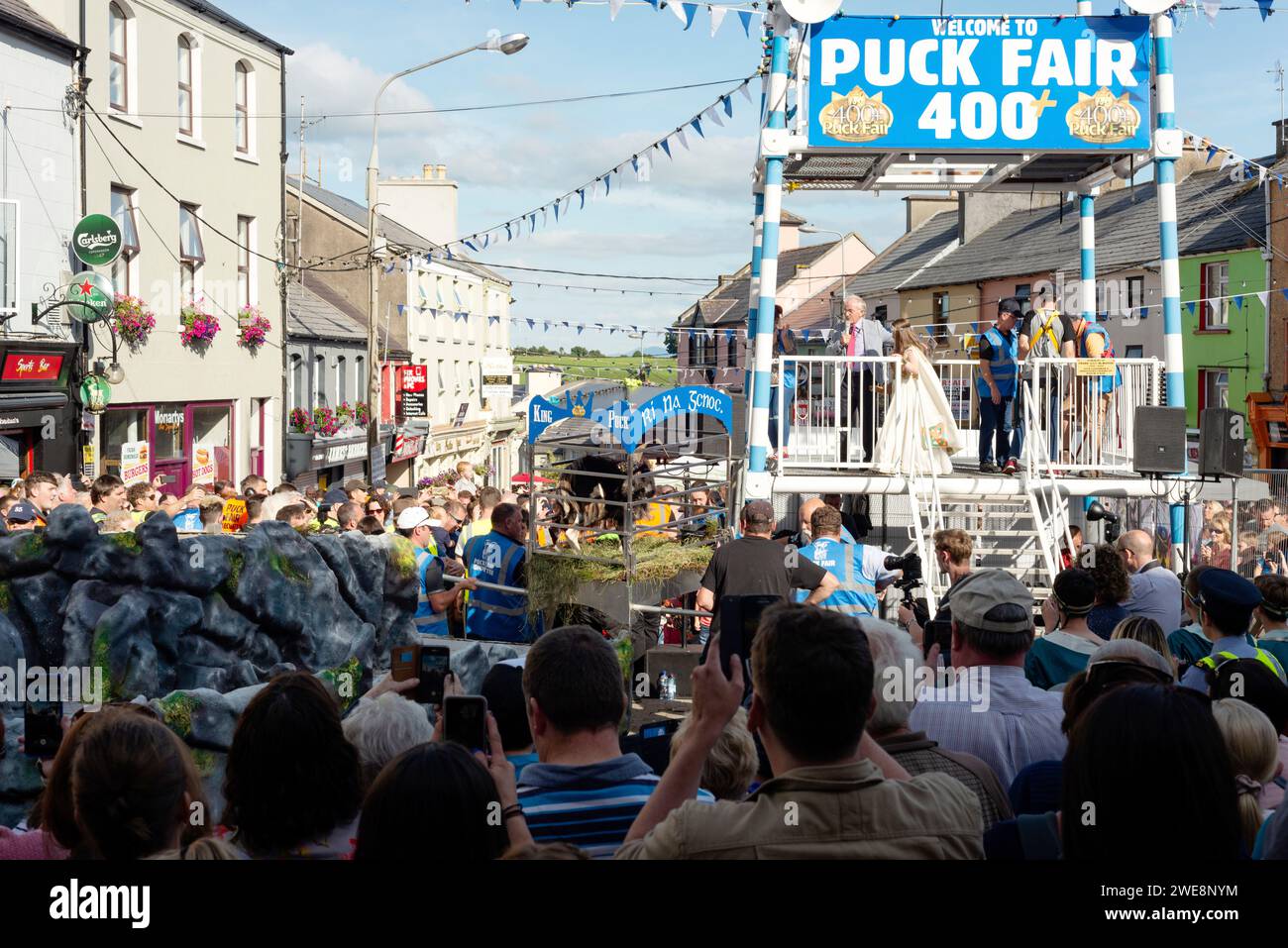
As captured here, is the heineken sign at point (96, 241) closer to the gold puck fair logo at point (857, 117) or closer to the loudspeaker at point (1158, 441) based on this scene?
the gold puck fair logo at point (857, 117)

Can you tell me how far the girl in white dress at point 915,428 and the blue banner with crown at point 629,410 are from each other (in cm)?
357

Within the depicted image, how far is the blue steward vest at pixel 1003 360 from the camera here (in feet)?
40.1

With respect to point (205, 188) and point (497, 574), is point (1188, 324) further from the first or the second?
point (497, 574)

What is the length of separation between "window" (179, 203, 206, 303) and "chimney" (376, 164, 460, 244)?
24018mm

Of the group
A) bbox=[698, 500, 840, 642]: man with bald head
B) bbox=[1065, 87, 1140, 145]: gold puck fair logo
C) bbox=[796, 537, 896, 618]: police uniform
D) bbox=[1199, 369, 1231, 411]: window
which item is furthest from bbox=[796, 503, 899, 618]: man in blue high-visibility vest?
bbox=[1199, 369, 1231, 411]: window

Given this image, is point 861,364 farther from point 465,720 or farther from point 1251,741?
point 465,720

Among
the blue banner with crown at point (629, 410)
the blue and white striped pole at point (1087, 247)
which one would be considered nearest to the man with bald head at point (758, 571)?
the blue banner with crown at point (629, 410)

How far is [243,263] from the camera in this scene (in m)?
23.5

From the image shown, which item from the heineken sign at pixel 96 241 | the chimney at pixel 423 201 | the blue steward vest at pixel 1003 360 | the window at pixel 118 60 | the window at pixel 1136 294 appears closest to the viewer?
the blue steward vest at pixel 1003 360

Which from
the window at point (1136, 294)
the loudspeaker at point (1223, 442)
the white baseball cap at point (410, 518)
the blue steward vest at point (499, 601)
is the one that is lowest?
the blue steward vest at point (499, 601)

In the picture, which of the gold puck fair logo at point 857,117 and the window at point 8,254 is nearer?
the gold puck fair logo at point 857,117

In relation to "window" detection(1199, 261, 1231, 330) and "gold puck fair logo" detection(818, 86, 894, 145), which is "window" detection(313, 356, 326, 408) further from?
"window" detection(1199, 261, 1231, 330)
